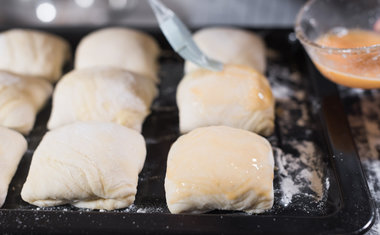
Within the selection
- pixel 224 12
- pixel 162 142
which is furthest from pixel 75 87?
pixel 224 12

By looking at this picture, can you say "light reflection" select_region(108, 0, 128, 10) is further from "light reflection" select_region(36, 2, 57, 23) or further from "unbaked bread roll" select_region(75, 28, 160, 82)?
"unbaked bread roll" select_region(75, 28, 160, 82)

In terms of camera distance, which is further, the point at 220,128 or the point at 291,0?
the point at 291,0

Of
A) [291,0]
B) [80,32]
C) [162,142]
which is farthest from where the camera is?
[291,0]

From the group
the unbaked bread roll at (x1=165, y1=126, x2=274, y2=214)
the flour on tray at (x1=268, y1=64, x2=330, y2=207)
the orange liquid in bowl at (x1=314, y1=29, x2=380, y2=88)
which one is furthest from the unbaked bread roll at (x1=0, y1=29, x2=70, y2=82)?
the orange liquid in bowl at (x1=314, y1=29, x2=380, y2=88)

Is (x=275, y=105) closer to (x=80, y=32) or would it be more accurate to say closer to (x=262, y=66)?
(x=262, y=66)

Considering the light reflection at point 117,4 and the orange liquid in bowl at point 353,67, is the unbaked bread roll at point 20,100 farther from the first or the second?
the orange liquid in bowl at point 353,67

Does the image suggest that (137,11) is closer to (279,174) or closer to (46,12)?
(46,12)

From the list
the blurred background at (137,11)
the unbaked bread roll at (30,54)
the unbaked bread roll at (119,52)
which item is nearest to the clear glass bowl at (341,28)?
the blurred background at (137,11)
